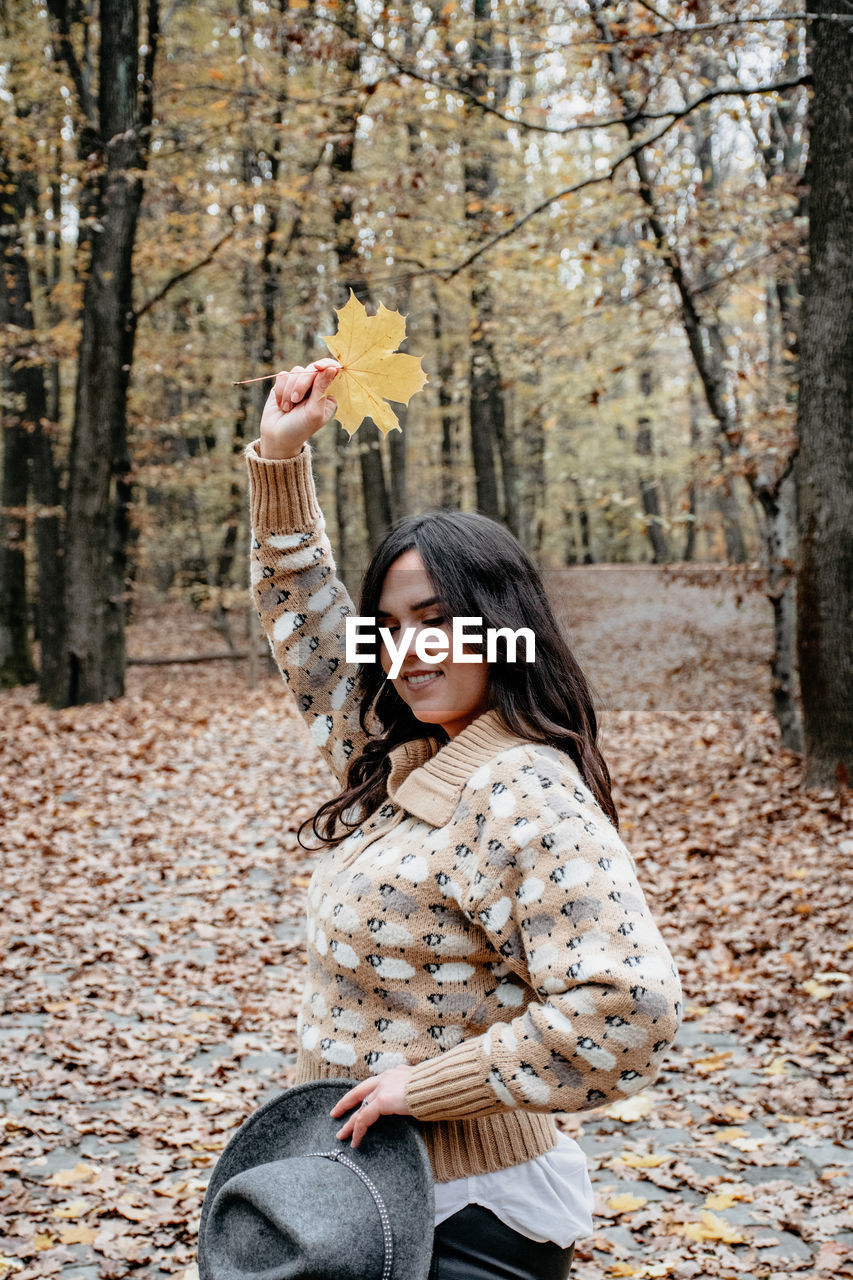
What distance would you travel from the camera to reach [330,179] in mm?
12656

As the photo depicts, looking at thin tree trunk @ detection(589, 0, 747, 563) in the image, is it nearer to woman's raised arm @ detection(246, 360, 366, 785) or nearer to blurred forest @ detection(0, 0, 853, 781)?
blurred forest @ detection(0, 0, 853, 781)

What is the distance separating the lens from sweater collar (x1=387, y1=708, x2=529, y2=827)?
68.7 inches

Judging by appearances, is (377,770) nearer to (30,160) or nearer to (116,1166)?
(116,1166)

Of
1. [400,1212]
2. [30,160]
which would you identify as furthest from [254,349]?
[400,1212]

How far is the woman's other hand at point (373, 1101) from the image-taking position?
1569mm

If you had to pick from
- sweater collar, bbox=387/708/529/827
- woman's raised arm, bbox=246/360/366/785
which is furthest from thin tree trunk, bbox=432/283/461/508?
sweater collar, bbox=387/708/529/827

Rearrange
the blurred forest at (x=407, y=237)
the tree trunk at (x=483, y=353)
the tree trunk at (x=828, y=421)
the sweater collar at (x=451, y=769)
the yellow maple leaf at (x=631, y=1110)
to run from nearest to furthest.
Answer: the sweater collar at (x=451, y=769)
the yellow maple leaf at (x=631, y=1110)
the tree trunk at (x=828, y=421)
the blurred forest at (x=407, y=237)
the tree trunk at (x=483, y=353)

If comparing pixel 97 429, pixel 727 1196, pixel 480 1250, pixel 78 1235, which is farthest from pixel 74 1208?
pixel 97 429

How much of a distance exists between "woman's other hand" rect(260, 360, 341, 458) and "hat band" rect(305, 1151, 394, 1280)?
1279mm

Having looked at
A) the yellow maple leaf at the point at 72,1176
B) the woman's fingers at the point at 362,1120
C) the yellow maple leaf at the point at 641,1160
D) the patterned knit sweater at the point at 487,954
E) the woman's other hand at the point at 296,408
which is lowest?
the yellow maple leaf at the point at 641,1160

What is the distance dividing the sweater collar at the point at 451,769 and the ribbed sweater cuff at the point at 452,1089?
36 cm

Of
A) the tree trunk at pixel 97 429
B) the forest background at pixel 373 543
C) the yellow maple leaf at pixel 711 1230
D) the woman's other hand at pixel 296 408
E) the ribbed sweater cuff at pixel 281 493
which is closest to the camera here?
the woman's other hand at pixel 296 408

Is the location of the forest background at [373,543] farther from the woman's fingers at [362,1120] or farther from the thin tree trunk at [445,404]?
the woman's fingers at [362,1120]

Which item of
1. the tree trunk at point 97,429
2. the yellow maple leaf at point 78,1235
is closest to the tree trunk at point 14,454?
the tree trunk at point 97,429
